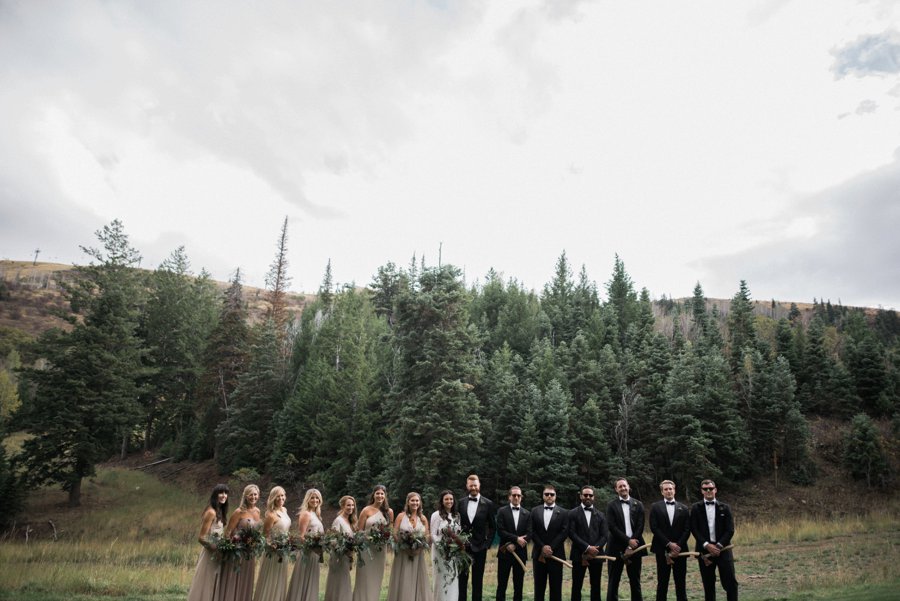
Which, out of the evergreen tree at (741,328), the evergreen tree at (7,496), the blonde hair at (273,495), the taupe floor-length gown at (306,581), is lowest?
the evergreen tree at (7,496)

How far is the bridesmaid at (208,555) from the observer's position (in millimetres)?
7965

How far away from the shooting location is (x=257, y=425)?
40406mm

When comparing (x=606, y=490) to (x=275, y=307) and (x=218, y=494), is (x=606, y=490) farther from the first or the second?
(x=275, y=307)

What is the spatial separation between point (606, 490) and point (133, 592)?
23.4m

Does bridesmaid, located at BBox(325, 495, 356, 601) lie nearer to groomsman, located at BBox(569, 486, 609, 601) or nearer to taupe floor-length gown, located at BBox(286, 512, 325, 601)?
taupe floor-length gown, located at BBox(286, 512, 325, 601)

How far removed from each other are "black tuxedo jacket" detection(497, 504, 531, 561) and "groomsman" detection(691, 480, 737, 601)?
2798 millimetres

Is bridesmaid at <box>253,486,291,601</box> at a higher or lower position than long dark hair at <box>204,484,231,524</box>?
lower

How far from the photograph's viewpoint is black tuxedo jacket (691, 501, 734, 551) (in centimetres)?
907

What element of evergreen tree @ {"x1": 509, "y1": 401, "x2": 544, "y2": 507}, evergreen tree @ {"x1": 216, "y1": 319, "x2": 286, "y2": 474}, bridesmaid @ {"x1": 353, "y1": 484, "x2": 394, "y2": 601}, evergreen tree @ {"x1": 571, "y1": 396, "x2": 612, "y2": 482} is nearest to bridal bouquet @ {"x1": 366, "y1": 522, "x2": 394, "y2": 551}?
bridesmaid @ {"x1": 353, "y1": 484, "x2": 394, "y2": 601}

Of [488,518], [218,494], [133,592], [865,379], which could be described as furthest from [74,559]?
[865,379]

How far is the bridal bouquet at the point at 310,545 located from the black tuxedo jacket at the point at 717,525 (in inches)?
243

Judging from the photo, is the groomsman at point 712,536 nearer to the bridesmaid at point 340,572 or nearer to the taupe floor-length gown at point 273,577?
the bridesmaid at point 340,572

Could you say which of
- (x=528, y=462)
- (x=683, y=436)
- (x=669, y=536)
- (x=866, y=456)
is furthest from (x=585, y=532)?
(x=866, y=456)

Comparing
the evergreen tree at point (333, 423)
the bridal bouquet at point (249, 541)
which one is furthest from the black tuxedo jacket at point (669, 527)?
the evergreen tree at point (333, 423)
